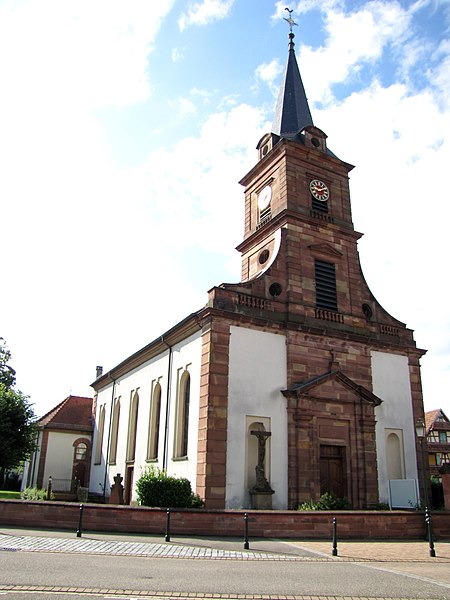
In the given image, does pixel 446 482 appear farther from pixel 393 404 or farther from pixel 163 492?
pixel 163 492

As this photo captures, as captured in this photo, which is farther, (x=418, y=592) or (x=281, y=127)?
(x=281, y=127)

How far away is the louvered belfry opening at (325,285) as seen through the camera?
2456cm

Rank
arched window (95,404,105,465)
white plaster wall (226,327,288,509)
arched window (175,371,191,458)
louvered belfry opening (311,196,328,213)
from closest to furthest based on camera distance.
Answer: white plaster wall (226,327,288,509), arched window (175,371,191,458), louvered belfry opening (311,196,328,213), arched window (95,404,105,465)

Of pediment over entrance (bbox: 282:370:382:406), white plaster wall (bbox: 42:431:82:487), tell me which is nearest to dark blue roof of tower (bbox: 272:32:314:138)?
pediment over entrance (bbox: 282:370:382:406)

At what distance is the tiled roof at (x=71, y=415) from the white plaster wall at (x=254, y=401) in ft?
73.0

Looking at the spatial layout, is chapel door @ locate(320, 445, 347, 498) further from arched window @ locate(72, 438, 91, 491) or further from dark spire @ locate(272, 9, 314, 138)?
arched window @ locate(72, 438, 91, 491)

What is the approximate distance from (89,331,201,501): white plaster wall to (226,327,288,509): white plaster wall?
156 cm

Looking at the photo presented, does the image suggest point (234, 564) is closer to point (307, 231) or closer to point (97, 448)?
point (307, 231)

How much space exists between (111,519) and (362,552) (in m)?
6.99

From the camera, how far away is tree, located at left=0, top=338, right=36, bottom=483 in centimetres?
2616

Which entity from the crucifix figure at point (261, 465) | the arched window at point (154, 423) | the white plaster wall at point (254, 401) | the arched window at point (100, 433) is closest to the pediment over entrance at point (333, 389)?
the white plaster wall at point (254, 401)

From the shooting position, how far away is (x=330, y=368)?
75.3 feet

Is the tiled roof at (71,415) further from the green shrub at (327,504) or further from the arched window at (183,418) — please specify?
the green shrub at (327,504)

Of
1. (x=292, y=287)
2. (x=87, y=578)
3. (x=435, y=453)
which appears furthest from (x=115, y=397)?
(x=435, y=453)
